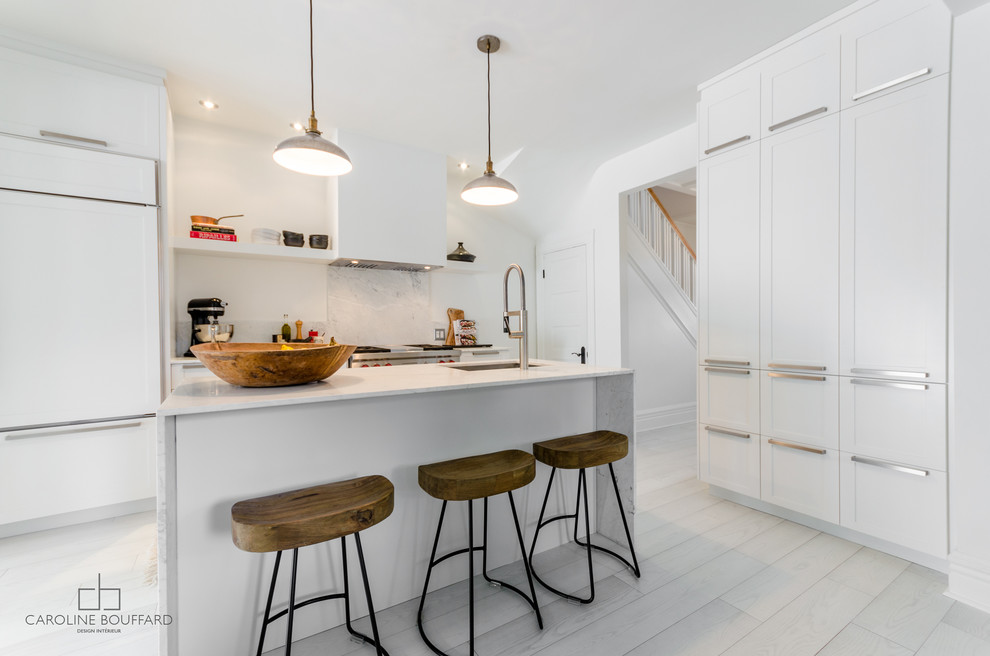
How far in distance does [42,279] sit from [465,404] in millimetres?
2602

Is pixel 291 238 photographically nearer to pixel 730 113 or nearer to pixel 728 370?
pixel 730 113

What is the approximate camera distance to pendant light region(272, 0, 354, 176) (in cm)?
177

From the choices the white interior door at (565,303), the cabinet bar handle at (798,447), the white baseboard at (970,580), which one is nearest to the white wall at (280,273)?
the white interior door at (565,303)

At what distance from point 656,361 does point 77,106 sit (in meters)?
5.14

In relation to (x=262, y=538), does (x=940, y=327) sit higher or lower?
higher

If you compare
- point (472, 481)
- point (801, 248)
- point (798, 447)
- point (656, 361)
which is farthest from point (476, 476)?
point (656, 361)

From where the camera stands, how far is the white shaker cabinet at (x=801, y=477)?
86.7 inches

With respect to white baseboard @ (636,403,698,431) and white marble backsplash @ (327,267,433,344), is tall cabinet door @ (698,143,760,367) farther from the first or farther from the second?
white marble backsplash @ (327,267,433,344)

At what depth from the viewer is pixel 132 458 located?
262 centimetres

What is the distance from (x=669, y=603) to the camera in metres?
1.71

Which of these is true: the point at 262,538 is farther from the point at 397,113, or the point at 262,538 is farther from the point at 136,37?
the point at 397,113

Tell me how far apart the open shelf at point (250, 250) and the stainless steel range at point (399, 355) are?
896 millimetres

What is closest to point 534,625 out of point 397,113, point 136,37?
point 397,113

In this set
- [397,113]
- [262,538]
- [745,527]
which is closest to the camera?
[262,538]
